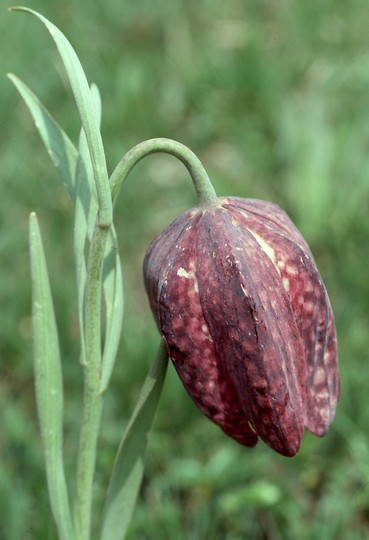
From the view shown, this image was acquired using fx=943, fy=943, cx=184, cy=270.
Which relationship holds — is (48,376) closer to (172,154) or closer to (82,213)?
(82,213)

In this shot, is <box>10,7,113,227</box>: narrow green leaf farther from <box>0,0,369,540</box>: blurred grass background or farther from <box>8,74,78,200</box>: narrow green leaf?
<box>0,0,369,540</box>: blurred grass background

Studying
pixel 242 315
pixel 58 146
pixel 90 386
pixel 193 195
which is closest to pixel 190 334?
pixel 242 315

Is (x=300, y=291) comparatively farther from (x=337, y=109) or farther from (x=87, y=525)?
(x=337, y=109)

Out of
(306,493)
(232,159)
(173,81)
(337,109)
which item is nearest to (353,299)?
(306,493)

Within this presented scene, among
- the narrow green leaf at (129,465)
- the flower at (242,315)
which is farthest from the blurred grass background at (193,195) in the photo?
the flower at (242,315)

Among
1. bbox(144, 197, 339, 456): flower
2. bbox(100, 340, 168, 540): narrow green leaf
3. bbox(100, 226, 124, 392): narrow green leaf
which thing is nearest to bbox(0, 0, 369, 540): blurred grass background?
bbox(100, 340, 168, 540): narrow green leaf

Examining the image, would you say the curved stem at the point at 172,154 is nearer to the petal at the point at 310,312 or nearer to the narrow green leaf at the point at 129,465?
the petal at the point at 310,312
